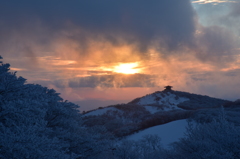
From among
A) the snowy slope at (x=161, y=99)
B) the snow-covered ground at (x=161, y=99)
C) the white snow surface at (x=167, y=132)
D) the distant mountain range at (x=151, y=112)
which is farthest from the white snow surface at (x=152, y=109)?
the white snow surface at (x=167, y=132)

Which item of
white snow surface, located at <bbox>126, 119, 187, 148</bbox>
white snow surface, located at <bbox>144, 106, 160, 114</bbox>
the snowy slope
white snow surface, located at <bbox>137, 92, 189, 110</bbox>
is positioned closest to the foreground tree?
white snow surface, located at <bbox>126, 119, 187, 148</bbox>

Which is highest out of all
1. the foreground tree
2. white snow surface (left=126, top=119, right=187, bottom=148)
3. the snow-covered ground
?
the snow-covered ground

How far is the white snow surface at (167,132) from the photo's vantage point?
72.5ft

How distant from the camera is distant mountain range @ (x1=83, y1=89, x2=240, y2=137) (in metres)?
25.8

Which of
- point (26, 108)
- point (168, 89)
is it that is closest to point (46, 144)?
point (26, 108)

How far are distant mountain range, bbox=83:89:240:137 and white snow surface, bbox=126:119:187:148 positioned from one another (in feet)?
4.19

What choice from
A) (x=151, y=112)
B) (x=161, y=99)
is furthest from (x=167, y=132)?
(x=161, y=99)

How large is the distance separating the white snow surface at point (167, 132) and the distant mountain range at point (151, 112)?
1.28 meters

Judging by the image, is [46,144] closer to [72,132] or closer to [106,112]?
[72,132]

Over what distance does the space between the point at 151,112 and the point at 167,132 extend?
700 inches

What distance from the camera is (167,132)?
23.4m

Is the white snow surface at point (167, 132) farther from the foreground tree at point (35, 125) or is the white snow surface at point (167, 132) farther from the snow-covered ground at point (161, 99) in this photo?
the snow-covered ground at point (161, 99)

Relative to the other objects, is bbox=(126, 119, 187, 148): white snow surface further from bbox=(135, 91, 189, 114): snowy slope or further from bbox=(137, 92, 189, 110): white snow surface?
bbox=(137, 92, 189, 110): white snow surface

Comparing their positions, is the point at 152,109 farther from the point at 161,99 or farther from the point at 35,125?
the point at 35,125
